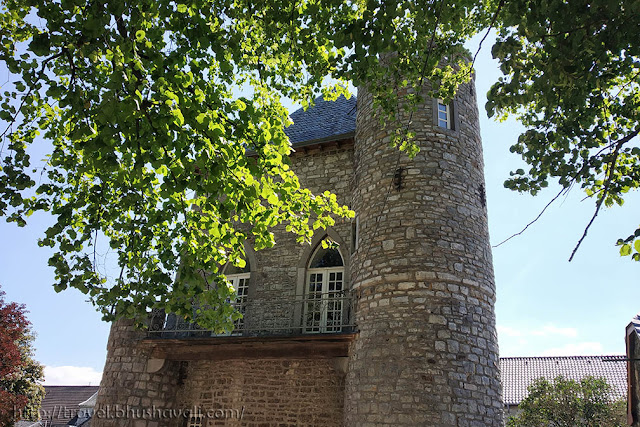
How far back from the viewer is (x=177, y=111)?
4547mm

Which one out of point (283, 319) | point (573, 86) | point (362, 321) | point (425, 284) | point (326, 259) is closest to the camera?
point (573, 86)

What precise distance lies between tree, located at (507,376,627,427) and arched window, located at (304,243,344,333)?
1099 cm

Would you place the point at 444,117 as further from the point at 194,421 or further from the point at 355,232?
the point at 194,421

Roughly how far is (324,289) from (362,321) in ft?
7.28

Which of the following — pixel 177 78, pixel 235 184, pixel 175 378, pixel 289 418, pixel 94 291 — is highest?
pixel 177 78

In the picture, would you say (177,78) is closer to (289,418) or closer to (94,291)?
(94,291)

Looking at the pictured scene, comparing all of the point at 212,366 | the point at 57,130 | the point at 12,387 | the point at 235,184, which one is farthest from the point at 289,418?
the point at 12,387

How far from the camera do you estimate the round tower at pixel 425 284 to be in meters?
6.97

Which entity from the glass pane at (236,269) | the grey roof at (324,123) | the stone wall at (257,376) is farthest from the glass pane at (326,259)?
the grey roof at (324,123)

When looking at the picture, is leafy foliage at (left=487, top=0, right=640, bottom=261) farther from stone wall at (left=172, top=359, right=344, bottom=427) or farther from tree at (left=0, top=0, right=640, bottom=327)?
stone wall at (left=172, top=359, right=344, bottom=427)

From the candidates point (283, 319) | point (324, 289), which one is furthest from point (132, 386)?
point (324, 289)

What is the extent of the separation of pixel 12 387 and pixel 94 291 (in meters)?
15.0

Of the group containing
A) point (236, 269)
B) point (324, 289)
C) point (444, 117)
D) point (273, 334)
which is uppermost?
point (444, 117)

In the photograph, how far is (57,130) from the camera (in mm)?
6645
